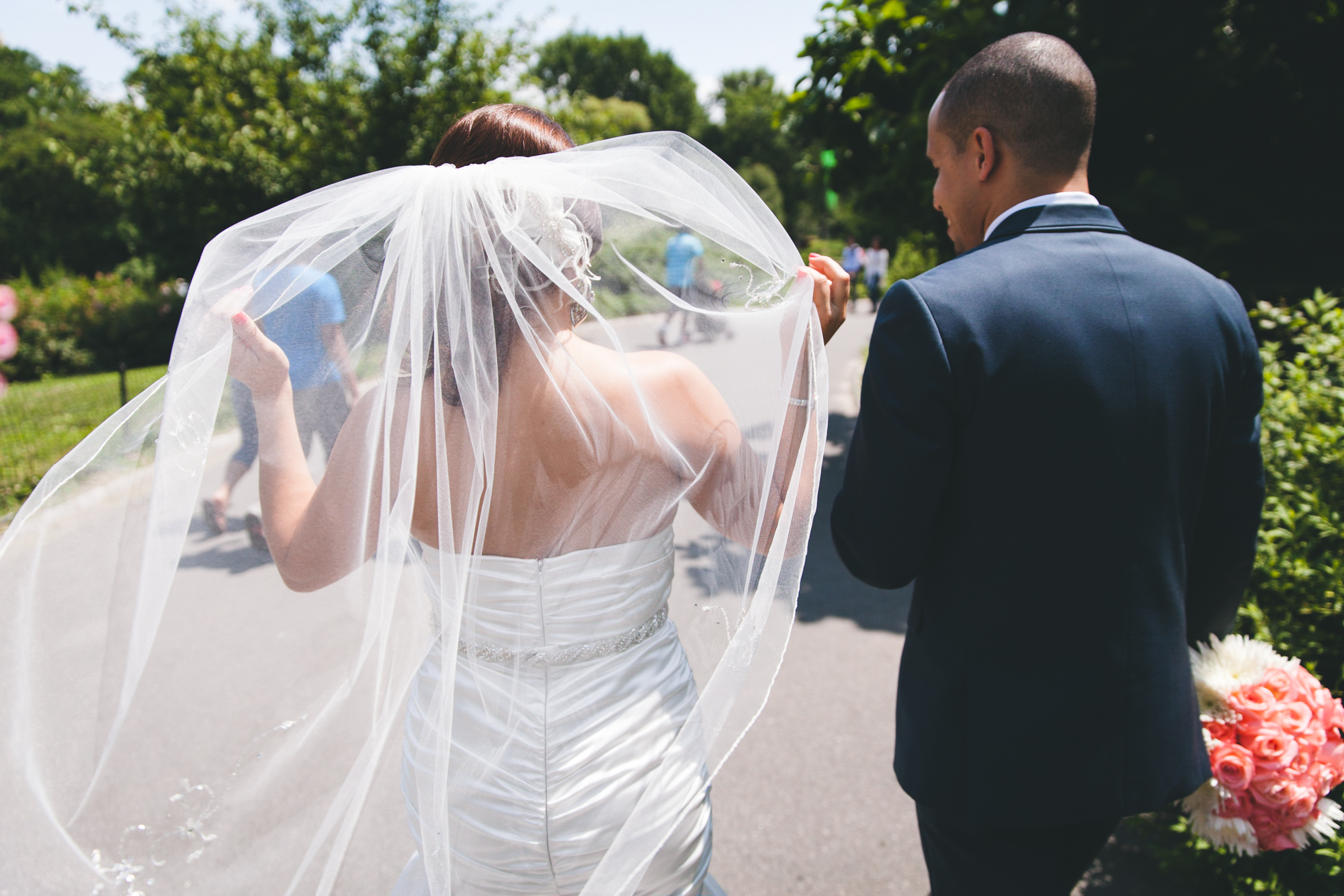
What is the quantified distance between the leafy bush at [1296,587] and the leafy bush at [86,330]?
53.6ft

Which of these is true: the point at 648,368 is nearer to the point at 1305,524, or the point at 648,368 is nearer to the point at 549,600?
the point at 549,600

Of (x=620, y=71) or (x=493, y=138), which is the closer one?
(x=493, y=138)

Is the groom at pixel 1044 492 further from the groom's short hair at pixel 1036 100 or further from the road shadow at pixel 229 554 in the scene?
the road shadow at pixel 229 554

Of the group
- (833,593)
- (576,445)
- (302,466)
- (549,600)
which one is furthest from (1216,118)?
(302,466)

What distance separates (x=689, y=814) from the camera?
146 centimetres

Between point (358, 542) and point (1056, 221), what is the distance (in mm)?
1458

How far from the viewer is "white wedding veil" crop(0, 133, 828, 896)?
1.34m

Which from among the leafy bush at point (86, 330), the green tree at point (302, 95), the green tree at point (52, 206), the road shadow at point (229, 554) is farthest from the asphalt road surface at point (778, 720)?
the green tree at point (52, 206)

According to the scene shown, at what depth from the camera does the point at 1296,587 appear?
2.32 meters

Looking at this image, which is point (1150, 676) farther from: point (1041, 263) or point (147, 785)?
point (147, 785)

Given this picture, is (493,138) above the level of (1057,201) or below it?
above

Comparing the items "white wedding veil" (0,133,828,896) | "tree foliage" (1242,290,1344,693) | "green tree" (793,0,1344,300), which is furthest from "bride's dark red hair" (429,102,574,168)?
"green tree" (793,0,1344,300)

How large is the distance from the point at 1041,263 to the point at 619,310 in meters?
0.80

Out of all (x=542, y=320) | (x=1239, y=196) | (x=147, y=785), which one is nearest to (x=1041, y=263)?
(x=542, y=320)
